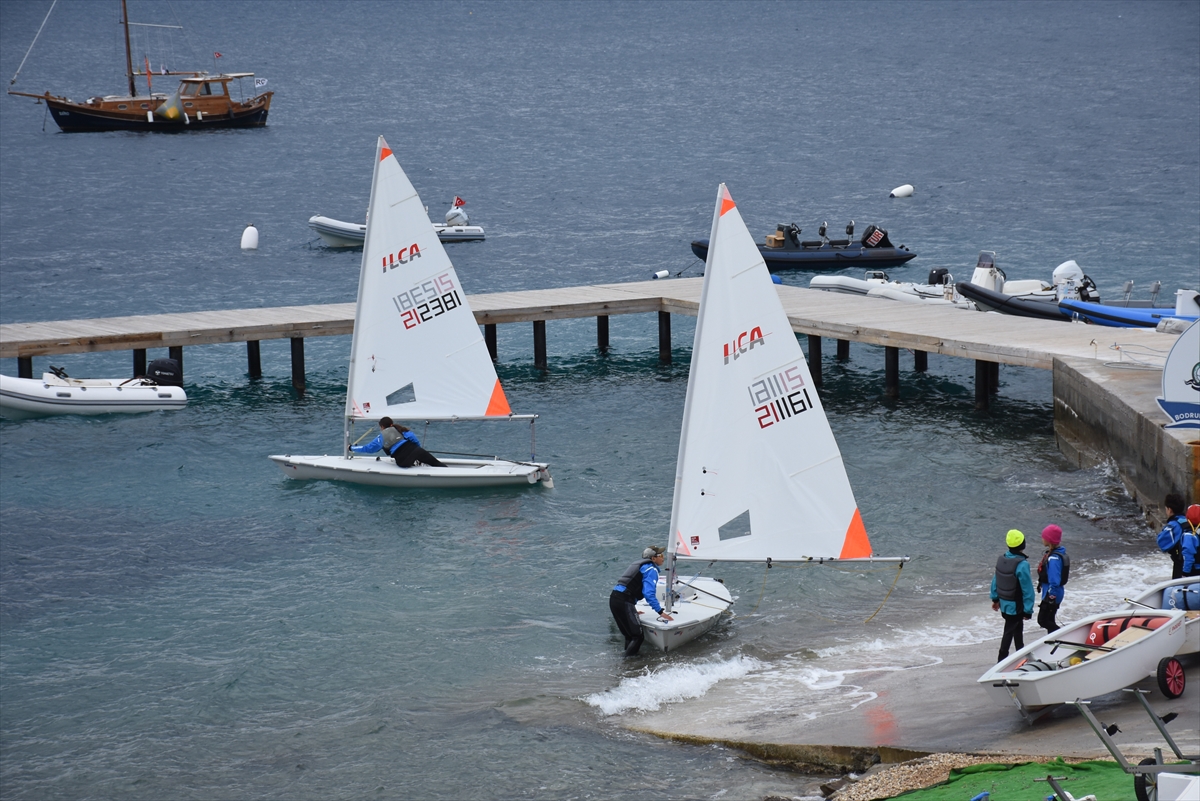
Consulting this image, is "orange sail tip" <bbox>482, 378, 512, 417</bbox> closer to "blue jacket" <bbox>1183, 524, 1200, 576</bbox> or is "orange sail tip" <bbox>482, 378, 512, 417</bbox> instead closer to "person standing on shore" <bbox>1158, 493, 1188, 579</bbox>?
"person standing on shore" <bbox>1158, 493, 1188, 579</bbox>

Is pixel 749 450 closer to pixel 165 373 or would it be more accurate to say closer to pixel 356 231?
pixel 165 373

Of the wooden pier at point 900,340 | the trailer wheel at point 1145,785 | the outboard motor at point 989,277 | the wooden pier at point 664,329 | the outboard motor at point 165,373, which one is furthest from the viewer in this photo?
the outboard motor at point 989,277

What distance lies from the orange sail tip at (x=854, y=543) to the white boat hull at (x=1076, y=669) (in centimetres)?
396

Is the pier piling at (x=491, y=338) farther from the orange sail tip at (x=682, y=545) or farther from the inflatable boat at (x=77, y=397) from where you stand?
the orange sail tip at (x=682, y=545)

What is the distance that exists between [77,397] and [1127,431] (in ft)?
86.6

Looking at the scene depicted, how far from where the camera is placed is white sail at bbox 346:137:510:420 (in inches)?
1128

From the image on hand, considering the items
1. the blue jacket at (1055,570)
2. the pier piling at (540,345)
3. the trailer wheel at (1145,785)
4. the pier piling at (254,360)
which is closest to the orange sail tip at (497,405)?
the pier piling at (540,345)

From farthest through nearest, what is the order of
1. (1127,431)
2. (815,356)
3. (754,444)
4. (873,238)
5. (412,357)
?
(873,238)
(815,356)
(412,357)
(1127,431)
(754,444)

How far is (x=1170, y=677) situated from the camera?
15.8 metres

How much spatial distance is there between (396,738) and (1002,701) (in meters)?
8.09

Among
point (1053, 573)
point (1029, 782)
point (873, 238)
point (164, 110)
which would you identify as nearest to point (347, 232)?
point (873, 238)

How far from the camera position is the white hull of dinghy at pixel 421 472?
28.9 metres

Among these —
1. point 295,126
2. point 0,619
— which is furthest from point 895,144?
point 0,619

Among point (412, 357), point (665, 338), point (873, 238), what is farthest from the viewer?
point (873, 238)
